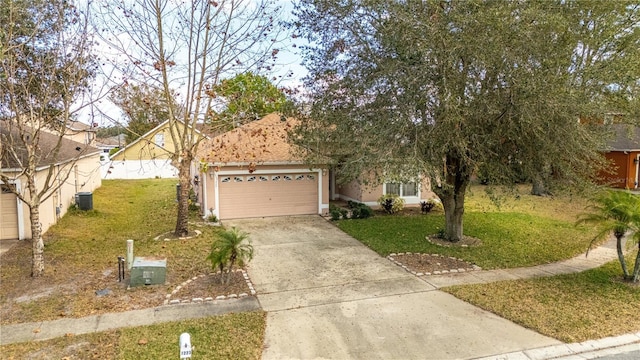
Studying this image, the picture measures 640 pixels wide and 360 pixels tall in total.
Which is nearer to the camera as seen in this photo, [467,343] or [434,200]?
[467,343]

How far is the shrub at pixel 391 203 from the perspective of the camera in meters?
16.4

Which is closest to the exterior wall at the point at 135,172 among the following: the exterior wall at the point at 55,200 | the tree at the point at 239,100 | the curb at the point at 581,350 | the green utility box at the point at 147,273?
the exterior wall at the point at 55,200

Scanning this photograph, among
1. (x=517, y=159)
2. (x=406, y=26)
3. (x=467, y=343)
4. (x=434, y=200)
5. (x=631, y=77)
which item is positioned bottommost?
(x=467, y=343)

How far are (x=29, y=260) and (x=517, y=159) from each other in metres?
12.2

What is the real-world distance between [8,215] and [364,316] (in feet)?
37.7

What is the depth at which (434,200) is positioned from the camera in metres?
17.3

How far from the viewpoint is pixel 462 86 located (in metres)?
8.51

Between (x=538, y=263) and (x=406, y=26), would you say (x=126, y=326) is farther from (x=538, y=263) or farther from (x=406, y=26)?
(x=538, y=263)

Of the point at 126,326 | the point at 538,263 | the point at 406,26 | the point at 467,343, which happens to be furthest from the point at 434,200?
the point at 126,326

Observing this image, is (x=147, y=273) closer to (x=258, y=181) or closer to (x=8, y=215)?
(x=8, y=215)

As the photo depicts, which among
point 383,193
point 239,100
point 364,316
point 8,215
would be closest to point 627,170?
point 383,193

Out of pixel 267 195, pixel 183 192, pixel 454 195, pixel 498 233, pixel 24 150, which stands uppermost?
pixel 24 150

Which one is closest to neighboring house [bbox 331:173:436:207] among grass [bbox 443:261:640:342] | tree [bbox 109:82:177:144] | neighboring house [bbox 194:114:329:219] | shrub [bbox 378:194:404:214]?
shrub [bbox 378:194:404:214]

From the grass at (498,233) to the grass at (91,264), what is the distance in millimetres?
5296
